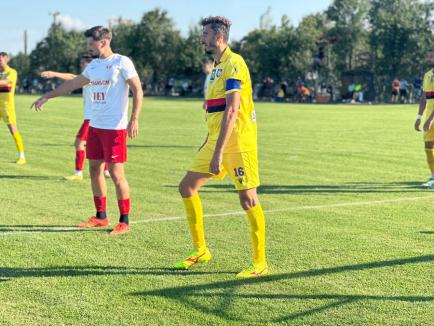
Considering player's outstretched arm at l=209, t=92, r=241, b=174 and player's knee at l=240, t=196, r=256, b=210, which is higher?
player's outstretched arm at l=209, t=92, r=241, b=174

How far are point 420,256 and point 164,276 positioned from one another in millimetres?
2572

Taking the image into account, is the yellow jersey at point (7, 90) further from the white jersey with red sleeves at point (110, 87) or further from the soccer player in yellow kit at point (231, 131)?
the soccer player in yellow kit at point (231, 131)

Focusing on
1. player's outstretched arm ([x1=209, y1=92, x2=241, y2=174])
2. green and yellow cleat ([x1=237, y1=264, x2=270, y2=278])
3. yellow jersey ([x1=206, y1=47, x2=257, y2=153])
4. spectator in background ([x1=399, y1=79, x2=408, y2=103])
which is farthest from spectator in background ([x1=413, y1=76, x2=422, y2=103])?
player's outstretched arm ([x1=209, y1=92, x2=241, y2=174])

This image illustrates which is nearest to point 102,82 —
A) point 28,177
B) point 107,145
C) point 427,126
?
point 107,145

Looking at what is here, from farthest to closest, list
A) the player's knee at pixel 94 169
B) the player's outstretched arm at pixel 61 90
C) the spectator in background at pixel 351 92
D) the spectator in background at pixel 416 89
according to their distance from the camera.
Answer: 1. the spectator in background at pixel 351 92
2. the spectator in background at pixel 416 89
3. the player's knee at pixel 94 169
4. the player's outstretched arm at pixel 61 90

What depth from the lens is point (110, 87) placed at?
24.1ft

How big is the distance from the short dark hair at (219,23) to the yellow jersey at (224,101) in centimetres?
18

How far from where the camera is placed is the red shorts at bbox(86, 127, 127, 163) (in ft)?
23.9

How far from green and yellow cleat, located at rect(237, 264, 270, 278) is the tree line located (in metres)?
55.3

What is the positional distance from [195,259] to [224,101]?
1.50 meters

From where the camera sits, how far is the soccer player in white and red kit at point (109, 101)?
7254 mm

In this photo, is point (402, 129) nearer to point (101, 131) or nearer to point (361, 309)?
point (101, 131)

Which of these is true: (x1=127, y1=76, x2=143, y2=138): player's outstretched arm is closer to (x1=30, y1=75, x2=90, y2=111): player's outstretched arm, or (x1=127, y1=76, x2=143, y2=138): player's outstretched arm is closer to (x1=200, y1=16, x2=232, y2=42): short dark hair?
(x1=30, y1=75, x2=90, y2=111): player's outstretched arm

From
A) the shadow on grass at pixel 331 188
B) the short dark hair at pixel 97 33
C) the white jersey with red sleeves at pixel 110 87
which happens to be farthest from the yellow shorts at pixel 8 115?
the short dark hair at pixel 97 33
